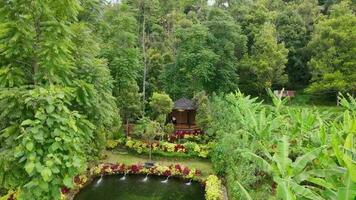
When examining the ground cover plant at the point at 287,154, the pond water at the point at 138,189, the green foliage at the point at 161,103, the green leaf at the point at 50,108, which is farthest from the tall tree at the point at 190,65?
the green leaf at the point at 50,108

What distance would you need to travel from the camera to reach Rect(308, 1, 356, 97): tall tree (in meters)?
27.3

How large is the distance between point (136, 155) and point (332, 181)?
A: 1586cm

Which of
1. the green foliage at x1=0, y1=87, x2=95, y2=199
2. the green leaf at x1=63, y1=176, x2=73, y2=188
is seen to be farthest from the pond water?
the green leaf at x1=63, y1=176, x2=73, y2=188

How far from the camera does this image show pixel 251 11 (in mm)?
33469

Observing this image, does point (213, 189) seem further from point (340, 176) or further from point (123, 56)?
point (123, 56)

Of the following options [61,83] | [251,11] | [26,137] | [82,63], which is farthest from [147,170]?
[251,11]

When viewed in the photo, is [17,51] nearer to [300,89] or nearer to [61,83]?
[61,83]

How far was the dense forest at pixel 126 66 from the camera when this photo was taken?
725 centimetres

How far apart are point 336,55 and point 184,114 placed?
Result: 1240 centimetres

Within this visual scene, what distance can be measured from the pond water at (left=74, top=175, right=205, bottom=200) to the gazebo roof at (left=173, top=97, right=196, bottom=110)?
7786 mm

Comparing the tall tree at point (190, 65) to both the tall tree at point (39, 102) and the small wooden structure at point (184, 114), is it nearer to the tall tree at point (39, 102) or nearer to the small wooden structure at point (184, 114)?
the small wooden structure at point (184, 114)

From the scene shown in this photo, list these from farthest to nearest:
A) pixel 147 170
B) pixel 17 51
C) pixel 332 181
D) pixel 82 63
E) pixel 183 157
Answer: pixel 183 157
pixel 147 170
pixel 82 63
pixel 17 51
pixel 332 181

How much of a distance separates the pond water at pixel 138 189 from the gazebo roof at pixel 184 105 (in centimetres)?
779

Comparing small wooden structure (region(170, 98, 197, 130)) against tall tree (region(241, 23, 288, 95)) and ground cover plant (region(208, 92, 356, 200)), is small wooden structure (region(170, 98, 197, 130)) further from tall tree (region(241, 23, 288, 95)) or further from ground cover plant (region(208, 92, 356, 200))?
tall tree (region(241, 23, 288, 95))
